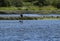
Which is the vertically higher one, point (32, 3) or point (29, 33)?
point (29, 33)

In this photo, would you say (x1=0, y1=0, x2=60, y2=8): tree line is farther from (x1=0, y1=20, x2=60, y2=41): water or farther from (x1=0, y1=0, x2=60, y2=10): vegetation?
(x1=0, y1=20, x2=60, y2=41): water

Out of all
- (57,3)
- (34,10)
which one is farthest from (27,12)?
(57,3)

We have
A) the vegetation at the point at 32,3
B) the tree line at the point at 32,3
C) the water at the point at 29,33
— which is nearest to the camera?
the water at the point at 29,33

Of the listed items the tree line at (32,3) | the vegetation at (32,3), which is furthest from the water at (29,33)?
the tree line at (32,3)

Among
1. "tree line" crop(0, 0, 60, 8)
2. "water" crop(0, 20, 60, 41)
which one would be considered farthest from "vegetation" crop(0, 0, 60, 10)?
"water" crop(0, 20, 60, 41)

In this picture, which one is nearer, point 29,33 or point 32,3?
point 29,33

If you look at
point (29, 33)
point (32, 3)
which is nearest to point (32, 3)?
point (32, 3)

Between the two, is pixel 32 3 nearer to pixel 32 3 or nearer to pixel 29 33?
pixel 32 3

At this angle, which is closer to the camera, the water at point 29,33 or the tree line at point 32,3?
the water at point 29,33

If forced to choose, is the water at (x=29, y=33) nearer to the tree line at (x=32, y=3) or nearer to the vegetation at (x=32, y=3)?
the vegetation at (x=32, y=3)

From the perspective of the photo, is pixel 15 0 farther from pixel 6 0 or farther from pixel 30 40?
pixel 30 40

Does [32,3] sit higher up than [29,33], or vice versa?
[29,33]

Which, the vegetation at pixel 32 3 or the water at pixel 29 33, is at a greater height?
the water at pixel 29 33

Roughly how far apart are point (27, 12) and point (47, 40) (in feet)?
113
